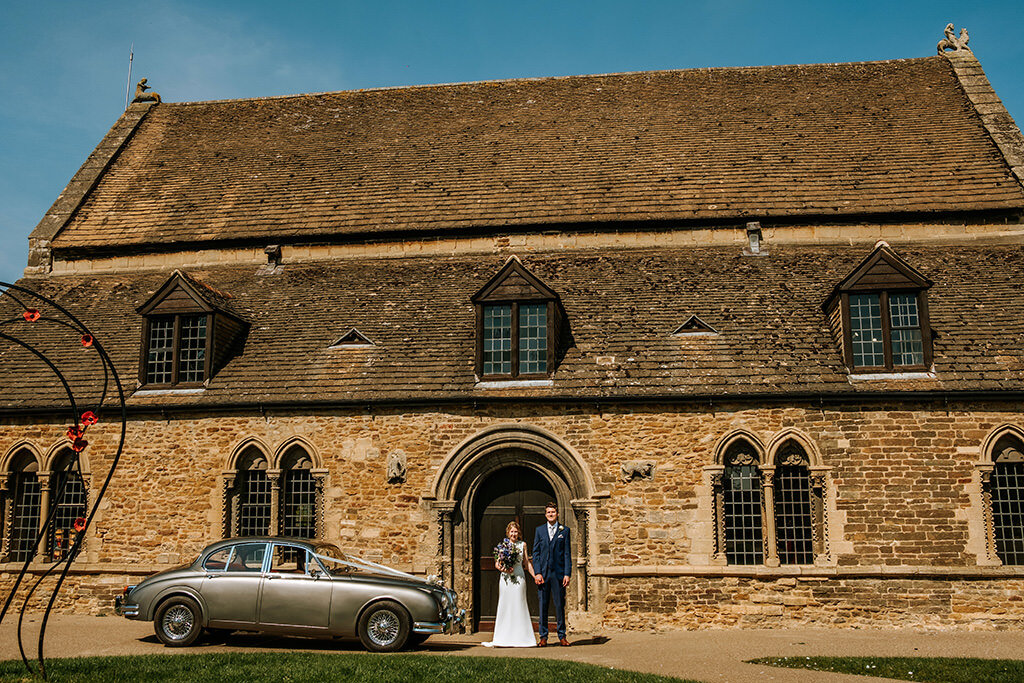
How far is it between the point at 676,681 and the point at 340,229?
12830 millimetres

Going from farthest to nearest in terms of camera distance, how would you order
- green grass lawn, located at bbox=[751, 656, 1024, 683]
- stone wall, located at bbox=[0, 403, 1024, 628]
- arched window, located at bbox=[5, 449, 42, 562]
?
1. arched window, located at bbox=[5, 449, 42, 562]
2. stone wall, located at bbox=[0, 403, 1024, 628]
3. green grass lawn, located at bbox=[751, 656, 1024, 683]

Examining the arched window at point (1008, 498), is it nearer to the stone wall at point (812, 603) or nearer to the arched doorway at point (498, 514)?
the stone wall at point (812, 603)

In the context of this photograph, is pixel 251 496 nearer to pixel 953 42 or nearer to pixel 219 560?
pixel 219 560

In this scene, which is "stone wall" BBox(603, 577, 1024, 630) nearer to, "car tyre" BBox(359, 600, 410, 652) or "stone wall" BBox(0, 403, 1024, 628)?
"stone wall" BBox(0, 403, 1024, 628)

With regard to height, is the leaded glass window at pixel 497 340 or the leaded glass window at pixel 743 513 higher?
the leaded glass window at pixel 497 340

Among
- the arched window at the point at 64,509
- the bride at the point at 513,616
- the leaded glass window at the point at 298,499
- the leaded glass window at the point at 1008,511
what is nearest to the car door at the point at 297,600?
the bride at the point at 513,616

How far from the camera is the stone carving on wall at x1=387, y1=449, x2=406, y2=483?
1525 centimetres

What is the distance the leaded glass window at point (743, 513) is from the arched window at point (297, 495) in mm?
7216

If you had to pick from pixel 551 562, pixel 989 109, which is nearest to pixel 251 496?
pixel 551 562

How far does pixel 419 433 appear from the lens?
50.7 feet

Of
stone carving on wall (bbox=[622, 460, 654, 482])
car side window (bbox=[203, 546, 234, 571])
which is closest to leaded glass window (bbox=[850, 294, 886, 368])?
stone carving on wall (bbox=[622, 460, 654, 482])

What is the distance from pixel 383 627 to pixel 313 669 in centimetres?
197

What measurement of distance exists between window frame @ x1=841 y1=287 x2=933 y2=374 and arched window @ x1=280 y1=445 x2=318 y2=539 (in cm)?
972

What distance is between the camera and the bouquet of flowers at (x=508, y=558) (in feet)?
40.4
